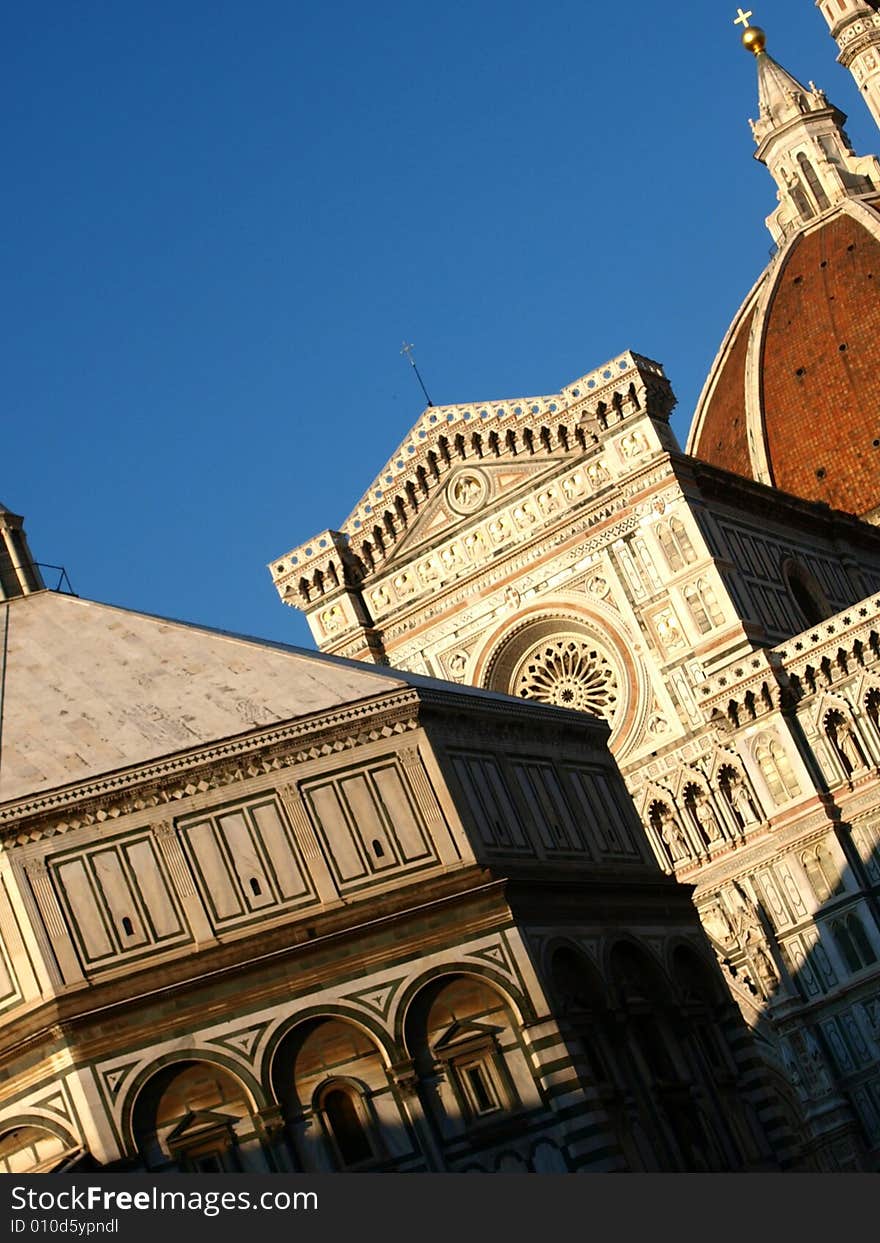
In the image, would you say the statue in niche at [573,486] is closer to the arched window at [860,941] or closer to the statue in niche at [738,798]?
the statue in niche at [738,798]

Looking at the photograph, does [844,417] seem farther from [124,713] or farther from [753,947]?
[124,713]

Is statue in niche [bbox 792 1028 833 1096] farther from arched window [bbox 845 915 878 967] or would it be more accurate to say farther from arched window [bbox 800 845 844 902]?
arched window [bbox 800 845 844 902]

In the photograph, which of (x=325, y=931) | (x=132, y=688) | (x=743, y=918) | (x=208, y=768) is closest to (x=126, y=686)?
(x=132, y=688)

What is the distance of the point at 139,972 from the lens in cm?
2442

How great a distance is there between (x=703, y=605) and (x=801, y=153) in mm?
40785

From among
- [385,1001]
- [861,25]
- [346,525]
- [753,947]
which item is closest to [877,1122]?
[753,947]

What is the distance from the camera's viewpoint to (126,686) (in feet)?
91.4

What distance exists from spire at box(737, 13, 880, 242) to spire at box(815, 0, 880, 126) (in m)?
1.73

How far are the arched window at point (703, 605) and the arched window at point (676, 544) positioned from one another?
62cm

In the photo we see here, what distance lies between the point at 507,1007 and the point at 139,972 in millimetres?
4132

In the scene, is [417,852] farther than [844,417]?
No

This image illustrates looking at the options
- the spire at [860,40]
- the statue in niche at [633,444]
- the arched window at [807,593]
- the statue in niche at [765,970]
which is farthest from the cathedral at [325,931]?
the spire at [860,40]

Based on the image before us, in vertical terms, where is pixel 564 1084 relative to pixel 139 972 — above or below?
below

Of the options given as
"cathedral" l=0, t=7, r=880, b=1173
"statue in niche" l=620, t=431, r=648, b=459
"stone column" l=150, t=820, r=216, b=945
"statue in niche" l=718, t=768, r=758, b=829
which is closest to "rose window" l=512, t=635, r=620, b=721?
"statue in niche" l=718, t=768, r=758, b=829
